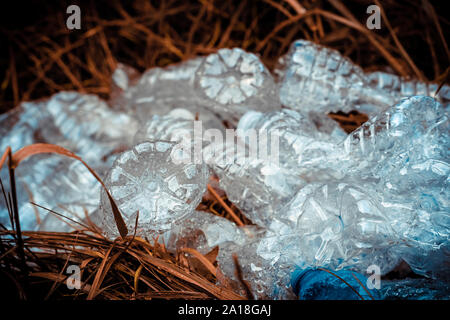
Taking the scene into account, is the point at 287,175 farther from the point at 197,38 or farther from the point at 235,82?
the point at 197,38

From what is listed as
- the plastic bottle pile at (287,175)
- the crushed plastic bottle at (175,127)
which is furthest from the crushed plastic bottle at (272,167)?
the crushed plastic bottle at (175,127)

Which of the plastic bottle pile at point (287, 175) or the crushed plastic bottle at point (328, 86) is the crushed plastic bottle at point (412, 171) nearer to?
the plastic bottle pile at point (287, 175)

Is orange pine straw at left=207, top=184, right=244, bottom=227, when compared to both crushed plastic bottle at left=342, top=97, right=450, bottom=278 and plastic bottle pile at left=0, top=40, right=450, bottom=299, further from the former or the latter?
crushed plastic bottle at left=342, top=97, right=450, bottom=278

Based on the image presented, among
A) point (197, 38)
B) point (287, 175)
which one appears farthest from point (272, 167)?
point (197, 38)

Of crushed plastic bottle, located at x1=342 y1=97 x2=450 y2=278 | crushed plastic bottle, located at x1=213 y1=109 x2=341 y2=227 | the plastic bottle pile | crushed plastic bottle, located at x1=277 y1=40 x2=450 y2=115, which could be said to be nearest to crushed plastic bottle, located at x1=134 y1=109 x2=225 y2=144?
the plastic bottle pile

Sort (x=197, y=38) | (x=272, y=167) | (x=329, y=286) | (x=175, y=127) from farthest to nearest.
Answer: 1. (x=197, y=38)
2. (x=175, y=127)
3. (x=272, y=167)
4. (x=329, y=286)
